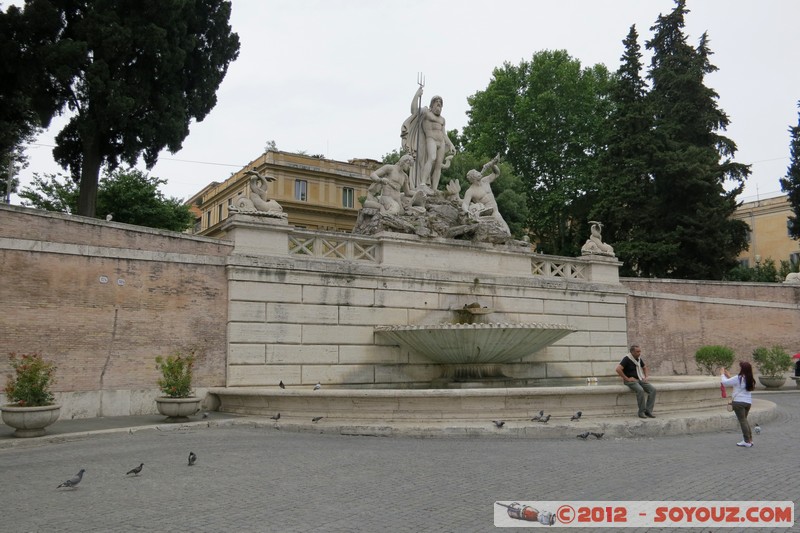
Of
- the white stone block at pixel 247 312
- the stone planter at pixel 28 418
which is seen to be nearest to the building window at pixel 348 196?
the white stone block at pixel 247 312

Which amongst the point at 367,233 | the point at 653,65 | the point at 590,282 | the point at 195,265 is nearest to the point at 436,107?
the point at 367,233

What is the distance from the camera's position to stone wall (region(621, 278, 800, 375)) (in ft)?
70.7

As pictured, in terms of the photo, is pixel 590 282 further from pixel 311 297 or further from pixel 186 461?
pixel 186 461

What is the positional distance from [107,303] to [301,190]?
105ft

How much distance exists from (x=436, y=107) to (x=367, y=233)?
15.2ft

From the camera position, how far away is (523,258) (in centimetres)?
1853

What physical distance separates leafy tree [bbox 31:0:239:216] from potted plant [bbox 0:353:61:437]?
36.0 ft

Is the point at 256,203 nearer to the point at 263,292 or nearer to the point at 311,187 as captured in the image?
the point at 263,292

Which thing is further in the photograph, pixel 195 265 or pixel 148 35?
pixel 148 35

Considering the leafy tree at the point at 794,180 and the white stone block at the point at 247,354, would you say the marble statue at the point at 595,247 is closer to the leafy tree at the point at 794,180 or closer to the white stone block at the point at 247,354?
the white stone block at the point at 247,354

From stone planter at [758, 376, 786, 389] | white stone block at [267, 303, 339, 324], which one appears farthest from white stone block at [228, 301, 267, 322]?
stone planter at [758, 376, 786, 389]

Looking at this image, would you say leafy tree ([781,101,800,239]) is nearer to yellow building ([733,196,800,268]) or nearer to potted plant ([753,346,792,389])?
yellow building ([733,196,800,268])

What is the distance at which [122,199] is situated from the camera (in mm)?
32000

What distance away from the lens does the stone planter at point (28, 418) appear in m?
9.80
